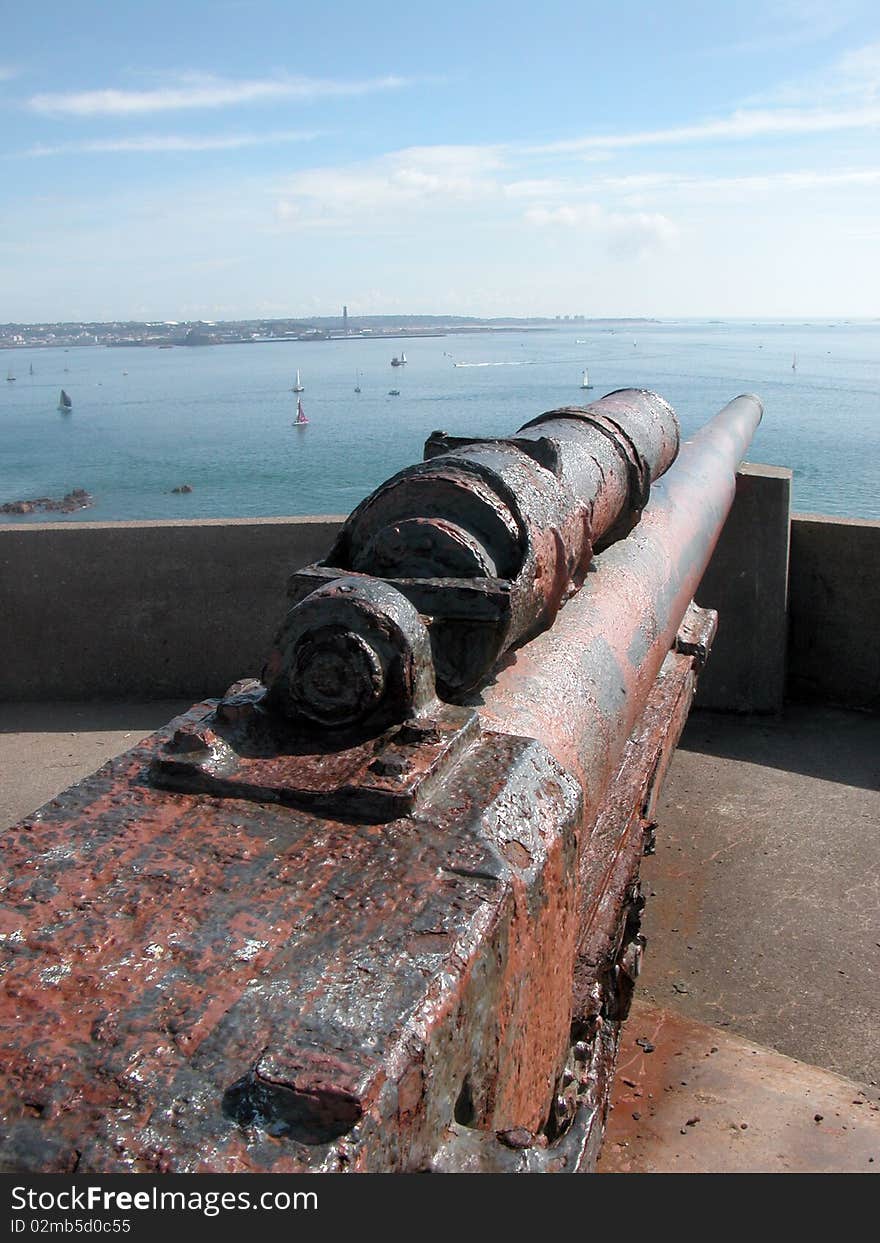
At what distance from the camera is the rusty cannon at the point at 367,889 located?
105cm

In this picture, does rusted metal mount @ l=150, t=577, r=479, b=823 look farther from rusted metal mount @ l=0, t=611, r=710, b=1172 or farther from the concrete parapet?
the concrete parapet

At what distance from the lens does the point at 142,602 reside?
5234mm

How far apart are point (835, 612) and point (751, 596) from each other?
477mm

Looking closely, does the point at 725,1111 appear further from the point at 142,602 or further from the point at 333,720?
the point at 142,602

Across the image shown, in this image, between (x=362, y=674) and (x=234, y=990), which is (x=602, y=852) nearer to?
(x=362, y=674)

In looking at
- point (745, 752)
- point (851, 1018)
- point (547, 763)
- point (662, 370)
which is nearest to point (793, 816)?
point (745, 752)

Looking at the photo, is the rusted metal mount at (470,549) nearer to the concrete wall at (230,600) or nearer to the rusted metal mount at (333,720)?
the rusted metal mount at (333,720)

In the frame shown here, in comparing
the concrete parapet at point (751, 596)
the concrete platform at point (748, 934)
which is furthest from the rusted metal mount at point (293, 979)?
the concrete parapet at point (751, 596)

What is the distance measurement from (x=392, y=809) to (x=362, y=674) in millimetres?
237

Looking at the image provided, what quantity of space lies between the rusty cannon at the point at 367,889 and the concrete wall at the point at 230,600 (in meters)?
3.03

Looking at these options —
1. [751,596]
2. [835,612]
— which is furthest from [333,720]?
[835,612]

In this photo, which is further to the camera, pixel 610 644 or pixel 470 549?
pixel 610 644

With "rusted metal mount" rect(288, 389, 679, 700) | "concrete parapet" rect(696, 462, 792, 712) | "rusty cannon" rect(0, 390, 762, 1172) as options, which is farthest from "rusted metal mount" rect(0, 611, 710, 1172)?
"concrete parapet" rect(696, 462, 792, 712)
